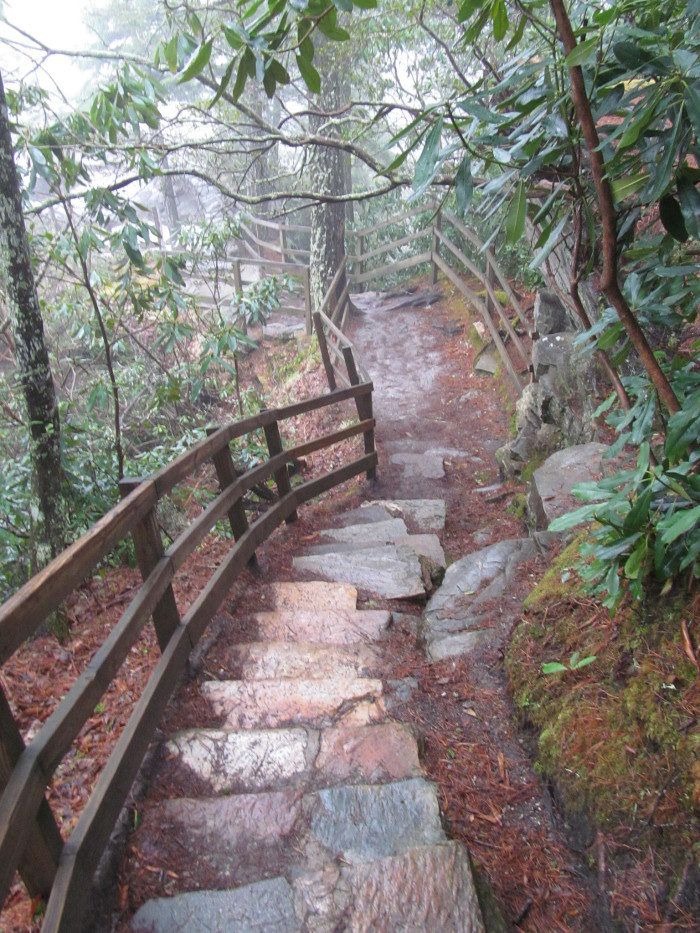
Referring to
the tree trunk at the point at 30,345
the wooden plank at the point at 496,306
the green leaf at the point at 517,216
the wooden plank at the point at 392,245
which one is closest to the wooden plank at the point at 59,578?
the green leaf at the point at 517,216

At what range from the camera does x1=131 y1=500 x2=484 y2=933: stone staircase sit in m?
1.75

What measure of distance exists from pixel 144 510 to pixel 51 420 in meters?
1.72

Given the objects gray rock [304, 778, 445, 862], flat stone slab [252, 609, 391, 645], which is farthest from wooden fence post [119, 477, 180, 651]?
gray rock [304, 778, 445, 862]

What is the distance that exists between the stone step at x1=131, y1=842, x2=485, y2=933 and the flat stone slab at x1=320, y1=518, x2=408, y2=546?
3.39 metres

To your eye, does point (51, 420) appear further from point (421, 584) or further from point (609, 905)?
point (609, 905)

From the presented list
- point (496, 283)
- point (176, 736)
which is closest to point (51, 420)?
point (176, 736)

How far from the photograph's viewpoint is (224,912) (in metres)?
1.77

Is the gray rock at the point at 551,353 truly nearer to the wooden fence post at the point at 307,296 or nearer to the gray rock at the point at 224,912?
the gray rock at the point at 224,912

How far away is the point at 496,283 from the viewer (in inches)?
417

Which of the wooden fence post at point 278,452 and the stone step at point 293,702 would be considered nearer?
the stone step at point 293,702

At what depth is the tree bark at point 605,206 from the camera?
160cm

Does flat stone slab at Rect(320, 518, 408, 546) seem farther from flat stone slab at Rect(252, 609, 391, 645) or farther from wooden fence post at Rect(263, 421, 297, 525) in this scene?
flat stone slab at Rect(252, 609, 391, 645)

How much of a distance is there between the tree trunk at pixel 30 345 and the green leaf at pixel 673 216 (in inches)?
134

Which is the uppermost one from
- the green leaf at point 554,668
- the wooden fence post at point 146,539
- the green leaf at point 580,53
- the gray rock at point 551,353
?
the green leaf at point 580,53
